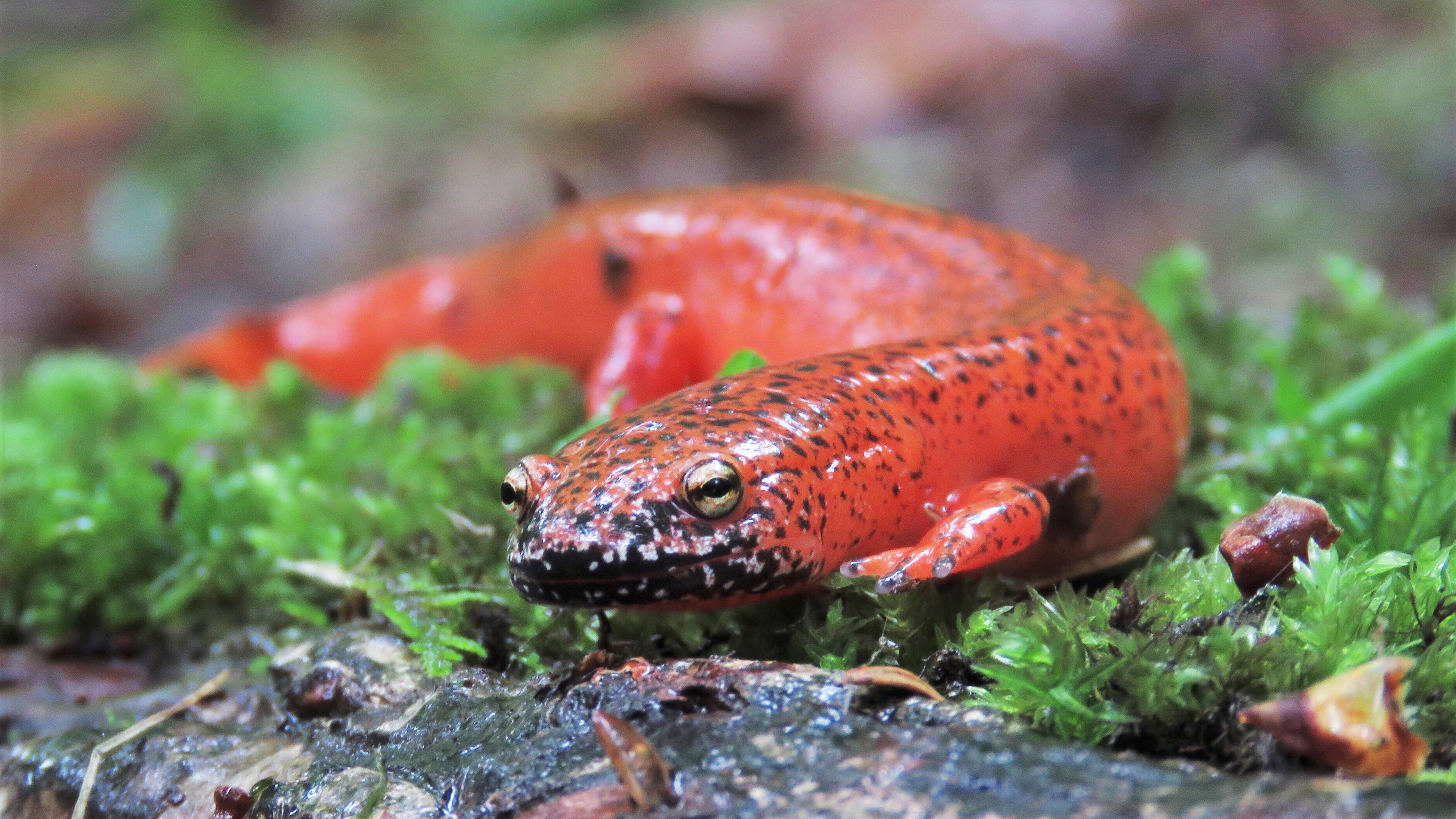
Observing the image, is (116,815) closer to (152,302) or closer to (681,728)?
(681,728)

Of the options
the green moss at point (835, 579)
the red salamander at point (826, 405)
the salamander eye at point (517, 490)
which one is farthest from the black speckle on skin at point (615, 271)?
the salamander eye at point (517, 490)

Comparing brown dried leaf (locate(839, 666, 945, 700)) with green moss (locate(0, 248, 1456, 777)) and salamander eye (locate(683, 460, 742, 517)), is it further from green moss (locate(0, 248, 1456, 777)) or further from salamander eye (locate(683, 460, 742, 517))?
salamander eye (locate(683, 460, 742, 517))

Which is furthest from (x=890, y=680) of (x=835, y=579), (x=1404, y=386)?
(x=1404, y=386)

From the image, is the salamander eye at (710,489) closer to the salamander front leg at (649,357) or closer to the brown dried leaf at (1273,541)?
the brown dried leaf at (1273,541)

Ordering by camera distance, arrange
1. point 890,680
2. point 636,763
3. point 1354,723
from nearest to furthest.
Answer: point 1354,723 < point 636,763 < point 890,680

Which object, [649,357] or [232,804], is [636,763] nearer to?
[232,804]

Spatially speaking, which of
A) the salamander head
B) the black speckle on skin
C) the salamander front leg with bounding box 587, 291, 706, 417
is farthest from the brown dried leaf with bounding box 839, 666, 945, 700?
the black speckle on skin

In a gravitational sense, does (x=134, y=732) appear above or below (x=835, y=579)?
below
